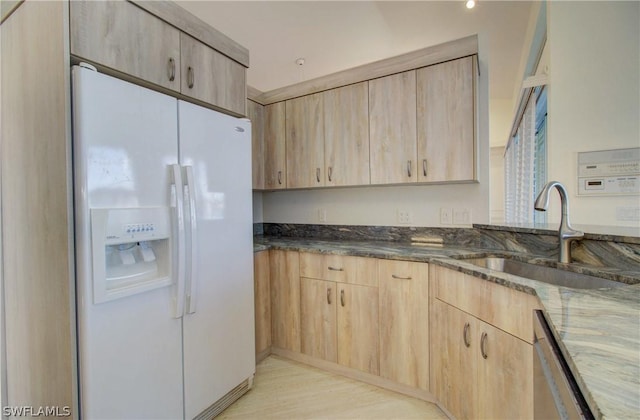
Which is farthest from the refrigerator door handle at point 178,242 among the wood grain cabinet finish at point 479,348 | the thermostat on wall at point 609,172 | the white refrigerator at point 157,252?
the thermostat on wall at point 609,172

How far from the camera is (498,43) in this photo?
10.4 ft

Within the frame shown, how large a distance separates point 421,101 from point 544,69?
1620 mm

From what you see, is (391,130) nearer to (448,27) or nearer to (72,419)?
(448,27)

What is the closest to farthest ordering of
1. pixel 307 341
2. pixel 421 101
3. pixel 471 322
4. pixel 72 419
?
pixel 72 419, pixel 471 322, pixel 421 101, pixel 307 341

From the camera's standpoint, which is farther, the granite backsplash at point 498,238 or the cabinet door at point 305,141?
the cabinet door at point 305,141

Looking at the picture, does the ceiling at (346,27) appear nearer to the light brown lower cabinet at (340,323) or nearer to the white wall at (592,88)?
the white wall at (592,88)

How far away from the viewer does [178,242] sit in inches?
55.3

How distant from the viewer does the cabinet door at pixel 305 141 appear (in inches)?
98.2

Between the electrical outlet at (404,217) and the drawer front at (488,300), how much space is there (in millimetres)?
777

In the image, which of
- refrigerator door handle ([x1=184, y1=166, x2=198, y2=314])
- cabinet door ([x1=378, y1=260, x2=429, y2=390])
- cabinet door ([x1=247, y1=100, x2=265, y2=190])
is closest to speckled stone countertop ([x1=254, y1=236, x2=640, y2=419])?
cabinet door ([x1=378, y1=260, x2=429, y2=390])

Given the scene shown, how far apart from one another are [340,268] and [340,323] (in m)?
0.41

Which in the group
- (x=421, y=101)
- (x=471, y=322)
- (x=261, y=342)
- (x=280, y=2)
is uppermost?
(x=280, y=2)

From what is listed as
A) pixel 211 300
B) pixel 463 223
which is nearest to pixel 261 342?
pixel 211 300

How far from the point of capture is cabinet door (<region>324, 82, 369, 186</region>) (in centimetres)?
229
